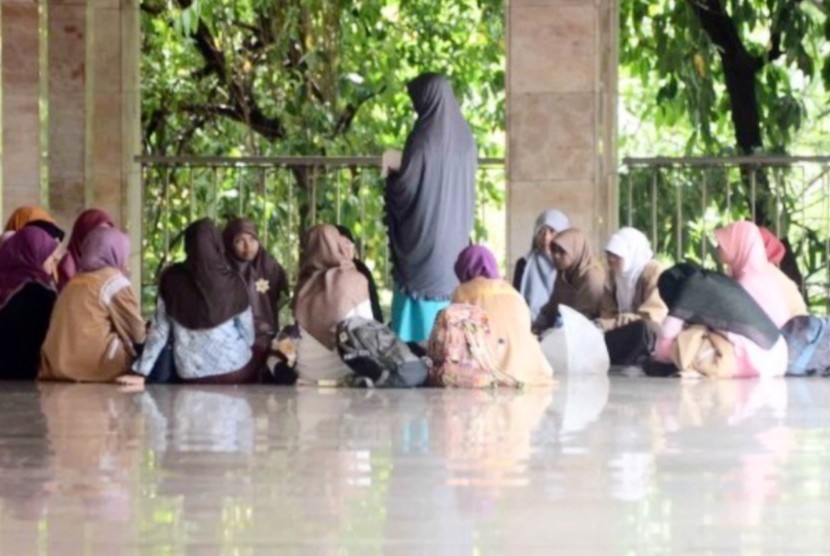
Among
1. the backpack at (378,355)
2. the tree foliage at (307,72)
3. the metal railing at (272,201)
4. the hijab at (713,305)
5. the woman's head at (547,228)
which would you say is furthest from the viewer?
the tree foliage at (307,72)

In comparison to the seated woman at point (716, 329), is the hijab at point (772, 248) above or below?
above

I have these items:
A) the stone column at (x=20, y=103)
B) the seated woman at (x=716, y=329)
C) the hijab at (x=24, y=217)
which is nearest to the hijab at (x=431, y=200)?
the seated woman at (x=716, y=329)

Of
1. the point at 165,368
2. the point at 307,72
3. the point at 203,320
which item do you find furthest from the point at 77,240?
the point at 307,72

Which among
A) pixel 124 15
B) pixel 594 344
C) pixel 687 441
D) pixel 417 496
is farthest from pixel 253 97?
pixel 417 496

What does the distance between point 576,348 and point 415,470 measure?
4.19 meters

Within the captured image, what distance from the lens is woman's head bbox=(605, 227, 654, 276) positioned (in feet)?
44.0

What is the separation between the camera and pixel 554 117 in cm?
1473

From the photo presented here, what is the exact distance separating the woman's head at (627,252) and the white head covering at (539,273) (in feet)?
1.77

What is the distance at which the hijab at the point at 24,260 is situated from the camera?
1316cm

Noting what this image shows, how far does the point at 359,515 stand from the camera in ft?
25.4

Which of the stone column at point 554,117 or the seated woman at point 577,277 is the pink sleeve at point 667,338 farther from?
the stone column at point 554,117

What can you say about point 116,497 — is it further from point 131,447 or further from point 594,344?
point 594,344

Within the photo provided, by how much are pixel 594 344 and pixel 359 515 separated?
17.6 feet

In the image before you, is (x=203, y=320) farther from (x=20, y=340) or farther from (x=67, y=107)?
(x=67, y=107)
